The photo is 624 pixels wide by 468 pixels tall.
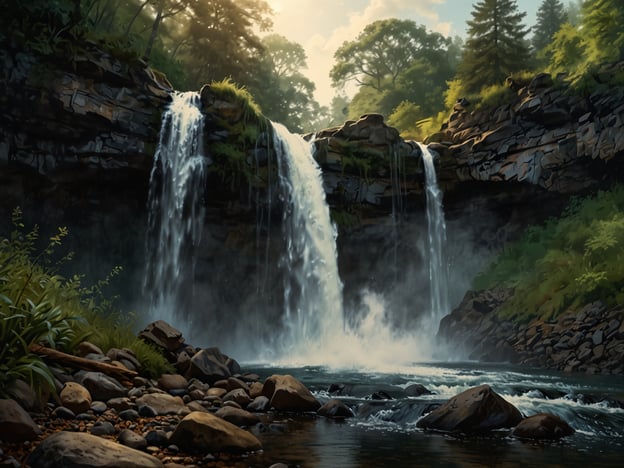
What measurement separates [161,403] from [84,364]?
1.20m

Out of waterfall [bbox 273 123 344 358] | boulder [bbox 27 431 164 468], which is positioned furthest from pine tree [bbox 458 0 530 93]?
boulder [bbox 27 431 164 468]

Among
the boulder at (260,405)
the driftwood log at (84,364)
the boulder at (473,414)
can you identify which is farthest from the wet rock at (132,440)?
the boulder at (473,414)

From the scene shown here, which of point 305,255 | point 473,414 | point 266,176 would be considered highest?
point 266,176

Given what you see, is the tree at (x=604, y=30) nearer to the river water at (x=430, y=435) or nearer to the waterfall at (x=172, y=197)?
the river water at (x=430, y=435)

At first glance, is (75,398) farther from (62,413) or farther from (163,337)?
(163,337)

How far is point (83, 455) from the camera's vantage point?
4.06 meters

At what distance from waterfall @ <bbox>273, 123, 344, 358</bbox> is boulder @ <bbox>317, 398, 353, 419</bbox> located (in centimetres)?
1186

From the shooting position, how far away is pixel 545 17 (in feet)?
169

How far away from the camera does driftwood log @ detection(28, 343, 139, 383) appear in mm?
6660

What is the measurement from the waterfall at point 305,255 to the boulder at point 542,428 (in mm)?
13142

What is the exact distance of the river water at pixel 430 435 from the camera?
17.3 ft

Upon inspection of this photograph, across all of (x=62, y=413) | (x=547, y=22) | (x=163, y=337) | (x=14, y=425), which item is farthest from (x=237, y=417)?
(x=547, y=22)

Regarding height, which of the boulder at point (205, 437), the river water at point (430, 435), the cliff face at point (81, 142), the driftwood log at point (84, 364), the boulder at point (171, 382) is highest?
the cliff face at point (81, 142)

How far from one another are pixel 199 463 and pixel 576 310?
1485 centimetres
